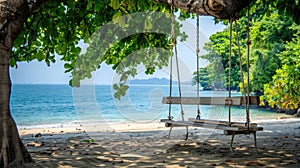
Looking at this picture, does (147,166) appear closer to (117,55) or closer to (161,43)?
(117,55)

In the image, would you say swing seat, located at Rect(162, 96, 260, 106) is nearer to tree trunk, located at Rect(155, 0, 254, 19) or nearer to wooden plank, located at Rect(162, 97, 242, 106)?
wooden plank, located at Rect(162, 97, 242, 106)

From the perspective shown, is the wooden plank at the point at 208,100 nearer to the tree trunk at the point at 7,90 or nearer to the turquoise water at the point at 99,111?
the tree trunk at the point at 7,90

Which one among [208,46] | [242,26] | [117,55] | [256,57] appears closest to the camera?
[117,55]

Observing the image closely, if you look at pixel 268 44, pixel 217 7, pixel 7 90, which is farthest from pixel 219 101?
pixel 268 44

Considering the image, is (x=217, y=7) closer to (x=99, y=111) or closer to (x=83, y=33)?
(x=83, y=33)

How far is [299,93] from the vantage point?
57.0 ft

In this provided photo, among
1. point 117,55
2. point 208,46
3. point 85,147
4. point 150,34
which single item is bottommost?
point 85,147

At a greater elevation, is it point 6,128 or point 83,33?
point 83,33

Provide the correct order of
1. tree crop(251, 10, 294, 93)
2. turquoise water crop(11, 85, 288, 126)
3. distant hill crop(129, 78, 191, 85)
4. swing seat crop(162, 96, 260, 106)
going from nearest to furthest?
swing seat crop(162, 96, 260, 106)
tree crop(251, 10, 294, 93)
turquoise water crop(11, 85, 288, 126)
distant hill crop(129, 78, 191, 85)

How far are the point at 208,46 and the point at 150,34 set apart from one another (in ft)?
132

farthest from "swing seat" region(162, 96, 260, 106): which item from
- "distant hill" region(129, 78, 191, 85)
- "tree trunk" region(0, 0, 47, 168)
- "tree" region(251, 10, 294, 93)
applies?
"distant hill" region(129, 78, 191, 85)

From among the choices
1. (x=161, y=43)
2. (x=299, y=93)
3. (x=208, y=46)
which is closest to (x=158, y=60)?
(x=161, y=43)

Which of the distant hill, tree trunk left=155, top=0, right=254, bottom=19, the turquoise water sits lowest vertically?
the turquoise water

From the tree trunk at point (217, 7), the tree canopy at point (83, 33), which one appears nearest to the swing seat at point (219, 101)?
the tree canopy at point (83, 33)
